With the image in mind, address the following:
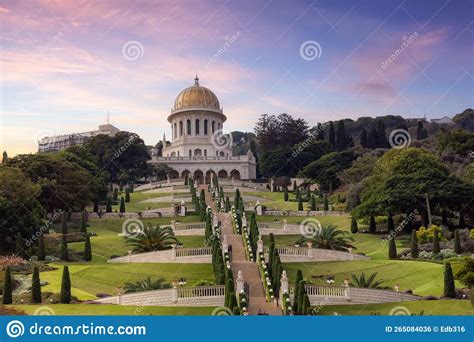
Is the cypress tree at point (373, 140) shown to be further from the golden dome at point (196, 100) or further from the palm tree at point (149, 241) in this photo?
the palm tree at point (149, 241)

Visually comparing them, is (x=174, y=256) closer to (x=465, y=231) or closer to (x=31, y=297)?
(x=31, y=297)

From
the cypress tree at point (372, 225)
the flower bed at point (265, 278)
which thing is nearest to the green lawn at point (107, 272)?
the flower bed at point (265, 278)

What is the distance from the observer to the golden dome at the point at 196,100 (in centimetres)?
10531

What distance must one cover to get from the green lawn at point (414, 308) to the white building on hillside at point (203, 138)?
70879mm

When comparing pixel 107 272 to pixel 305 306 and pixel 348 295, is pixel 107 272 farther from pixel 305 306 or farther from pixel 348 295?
pixel 305 306

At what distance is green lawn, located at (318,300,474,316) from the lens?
26.7 metres

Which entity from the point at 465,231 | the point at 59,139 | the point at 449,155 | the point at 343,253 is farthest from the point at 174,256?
the point at 59,139

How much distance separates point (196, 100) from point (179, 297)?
7694 centimetres

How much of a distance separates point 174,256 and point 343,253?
983 centimetres

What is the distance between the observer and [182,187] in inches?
3108

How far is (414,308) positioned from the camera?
2770 centimetres

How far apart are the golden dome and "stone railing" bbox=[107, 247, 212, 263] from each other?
66.1 metres

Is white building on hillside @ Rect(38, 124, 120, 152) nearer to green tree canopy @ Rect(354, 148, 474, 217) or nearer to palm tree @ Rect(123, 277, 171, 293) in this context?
green tree canopy @ Rect(354, 148, 474, 217)

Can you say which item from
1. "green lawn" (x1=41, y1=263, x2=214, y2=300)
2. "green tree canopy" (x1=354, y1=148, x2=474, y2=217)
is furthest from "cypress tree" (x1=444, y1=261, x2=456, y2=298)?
"green tree canopy" (x1=354, y1=148, x2=474, y2=217)
